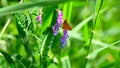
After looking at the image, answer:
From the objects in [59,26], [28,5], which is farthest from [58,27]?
[28,5]

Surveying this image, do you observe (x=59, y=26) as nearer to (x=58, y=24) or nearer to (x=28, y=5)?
(x=58, y=24)

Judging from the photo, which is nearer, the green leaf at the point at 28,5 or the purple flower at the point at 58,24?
the green leaf at the point at 28,5

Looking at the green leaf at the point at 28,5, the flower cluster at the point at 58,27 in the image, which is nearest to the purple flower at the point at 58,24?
the flower cluster at the point at 58,27

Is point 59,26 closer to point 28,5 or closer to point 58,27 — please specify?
point 58,27

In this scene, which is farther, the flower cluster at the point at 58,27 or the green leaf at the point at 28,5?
the flower cluster at the point at 58,27

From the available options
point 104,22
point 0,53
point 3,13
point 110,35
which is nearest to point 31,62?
point 0,53

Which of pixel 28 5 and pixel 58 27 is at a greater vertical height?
pixel 28 5

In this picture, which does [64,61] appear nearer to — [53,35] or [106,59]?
[53,35]

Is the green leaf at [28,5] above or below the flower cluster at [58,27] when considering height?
above

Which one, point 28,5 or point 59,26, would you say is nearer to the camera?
point 28,5

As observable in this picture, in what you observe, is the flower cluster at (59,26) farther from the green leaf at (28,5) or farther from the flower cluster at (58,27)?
the green leaf at (28,5)

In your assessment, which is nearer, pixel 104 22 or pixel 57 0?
pixel 57 0
